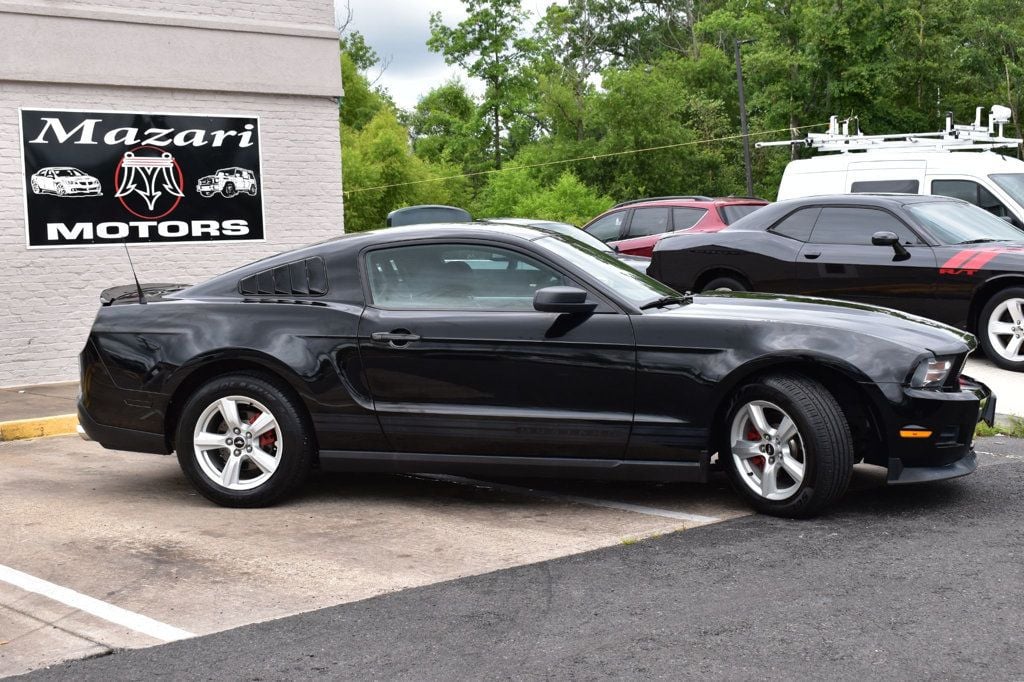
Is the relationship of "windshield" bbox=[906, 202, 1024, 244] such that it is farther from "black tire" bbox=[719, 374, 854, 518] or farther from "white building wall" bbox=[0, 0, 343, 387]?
"black tire" bbox=[719, 374, 854, 518]

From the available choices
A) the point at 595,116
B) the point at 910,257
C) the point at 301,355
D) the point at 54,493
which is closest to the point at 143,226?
the point at 54,493

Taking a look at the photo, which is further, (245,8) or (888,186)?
(888,186)

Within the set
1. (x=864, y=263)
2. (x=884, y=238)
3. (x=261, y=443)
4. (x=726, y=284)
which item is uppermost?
(x=884, y=238)

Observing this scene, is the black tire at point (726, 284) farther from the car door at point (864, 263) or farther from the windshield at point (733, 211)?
the windshield at point (733, 211)

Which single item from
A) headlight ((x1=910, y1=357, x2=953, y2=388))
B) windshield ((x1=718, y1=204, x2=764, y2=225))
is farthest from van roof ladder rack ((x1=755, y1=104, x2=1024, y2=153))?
headlight ((x1=910, y1=357, x2=953, y2=388))

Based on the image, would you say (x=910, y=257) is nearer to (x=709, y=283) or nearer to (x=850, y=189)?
(x=709, y=283)

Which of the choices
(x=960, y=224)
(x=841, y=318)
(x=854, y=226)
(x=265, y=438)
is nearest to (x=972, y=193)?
(x=960, y=224)

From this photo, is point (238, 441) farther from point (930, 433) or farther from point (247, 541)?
point (930, 433)

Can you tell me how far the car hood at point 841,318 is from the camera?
232 inches

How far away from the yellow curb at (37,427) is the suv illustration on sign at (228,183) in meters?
3.58

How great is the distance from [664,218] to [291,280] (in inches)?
440

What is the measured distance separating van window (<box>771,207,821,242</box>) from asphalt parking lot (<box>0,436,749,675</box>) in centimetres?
570

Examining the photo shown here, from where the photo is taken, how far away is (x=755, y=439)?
19.4ft

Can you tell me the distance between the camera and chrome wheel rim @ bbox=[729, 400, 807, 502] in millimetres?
5793
